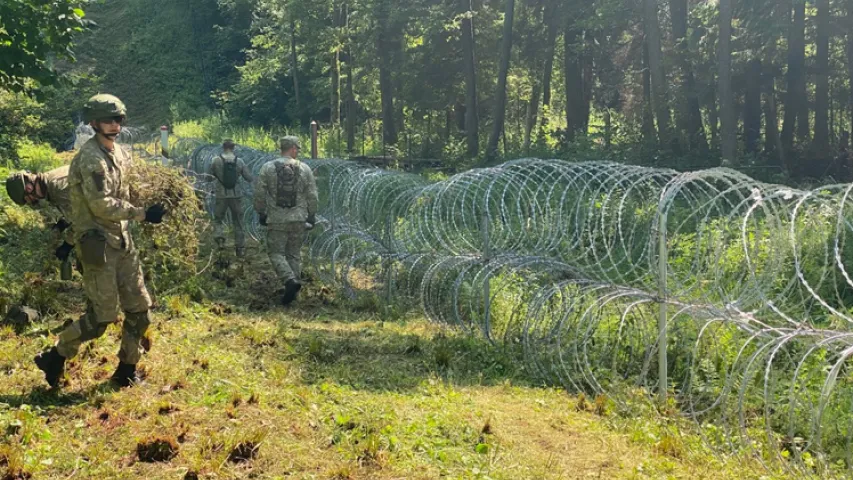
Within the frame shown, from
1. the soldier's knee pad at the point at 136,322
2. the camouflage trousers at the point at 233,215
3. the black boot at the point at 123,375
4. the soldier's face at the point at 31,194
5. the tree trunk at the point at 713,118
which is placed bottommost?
the black boot at the point at 123,375

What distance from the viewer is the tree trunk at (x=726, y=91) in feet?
56.1

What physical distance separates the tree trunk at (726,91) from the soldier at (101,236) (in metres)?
14.5

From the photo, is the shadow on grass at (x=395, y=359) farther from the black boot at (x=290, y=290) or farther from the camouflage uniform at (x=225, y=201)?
the camouflage uniform at (x=225, y=201)

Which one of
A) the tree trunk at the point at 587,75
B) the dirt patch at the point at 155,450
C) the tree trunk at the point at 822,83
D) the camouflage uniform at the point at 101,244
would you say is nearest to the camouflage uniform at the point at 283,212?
the camouflage uniform at the point at 101,244

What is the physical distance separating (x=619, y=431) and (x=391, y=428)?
5.85 ft

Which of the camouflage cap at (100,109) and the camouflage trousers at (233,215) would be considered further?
the camouflage trousers at (233,215)

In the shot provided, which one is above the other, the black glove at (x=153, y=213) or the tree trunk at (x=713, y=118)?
the tree trunk at (x=713, y=118)

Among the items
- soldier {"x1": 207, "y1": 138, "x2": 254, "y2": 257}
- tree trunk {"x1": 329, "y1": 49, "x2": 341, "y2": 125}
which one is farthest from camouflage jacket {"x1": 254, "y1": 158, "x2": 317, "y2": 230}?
tree trunk {"x1": 329, "y1": 49, "x2": 341, "y2": 125}

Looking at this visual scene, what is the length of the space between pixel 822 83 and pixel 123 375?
19313 millimetres

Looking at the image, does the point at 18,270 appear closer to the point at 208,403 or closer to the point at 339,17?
the point at 208,403

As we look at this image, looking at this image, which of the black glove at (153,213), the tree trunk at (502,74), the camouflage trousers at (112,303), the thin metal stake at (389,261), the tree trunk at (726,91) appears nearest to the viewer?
the camouflage trousers at (112,303)

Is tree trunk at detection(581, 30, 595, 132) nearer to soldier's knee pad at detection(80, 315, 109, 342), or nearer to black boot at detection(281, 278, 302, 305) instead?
black boot at detection(281, 278, 302, 305)

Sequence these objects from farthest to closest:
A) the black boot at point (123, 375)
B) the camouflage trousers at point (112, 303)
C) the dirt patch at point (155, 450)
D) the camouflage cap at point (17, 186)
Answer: the camouflage cap at point (17, 186)
the black boot at point (123, 375)
the camouflage trousers at point (112, 303)
the dirt patch at point (155, 450)

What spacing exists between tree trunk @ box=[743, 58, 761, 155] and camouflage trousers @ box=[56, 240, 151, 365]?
61.0 ft
